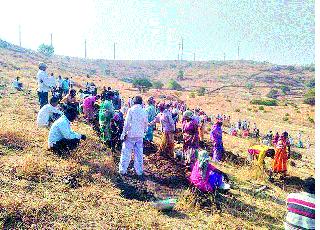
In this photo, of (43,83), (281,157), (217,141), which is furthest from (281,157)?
(43,83)

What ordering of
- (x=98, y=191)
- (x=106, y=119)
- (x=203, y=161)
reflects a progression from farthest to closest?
(x=106, y=119) → (x=203, y=161) → (x=98, y=191)

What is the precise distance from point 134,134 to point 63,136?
1.51 m

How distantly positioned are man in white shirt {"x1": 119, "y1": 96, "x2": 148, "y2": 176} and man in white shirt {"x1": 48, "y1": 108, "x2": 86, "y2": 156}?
0.94 m

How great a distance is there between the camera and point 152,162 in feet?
31.6

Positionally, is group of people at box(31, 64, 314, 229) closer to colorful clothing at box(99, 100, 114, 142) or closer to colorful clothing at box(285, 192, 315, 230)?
colorful clothing at box(99, 100, 114, 142)

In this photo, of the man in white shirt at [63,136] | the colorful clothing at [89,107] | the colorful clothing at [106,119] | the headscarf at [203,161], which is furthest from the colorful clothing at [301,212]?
the colorful clothing at [89,107]

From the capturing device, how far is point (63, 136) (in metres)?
8.14

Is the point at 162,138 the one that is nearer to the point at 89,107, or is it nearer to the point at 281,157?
the point at 281,157

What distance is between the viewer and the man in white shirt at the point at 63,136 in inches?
317

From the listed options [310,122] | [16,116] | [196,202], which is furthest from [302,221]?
[310,122]

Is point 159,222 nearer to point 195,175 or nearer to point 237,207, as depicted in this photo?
point 195,175

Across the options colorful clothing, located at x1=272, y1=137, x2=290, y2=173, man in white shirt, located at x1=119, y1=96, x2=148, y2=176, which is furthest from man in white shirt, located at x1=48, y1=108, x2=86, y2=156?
colorful clothing, located at x1=272, y1=137, x2=290, y2=173

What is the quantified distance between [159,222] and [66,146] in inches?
126

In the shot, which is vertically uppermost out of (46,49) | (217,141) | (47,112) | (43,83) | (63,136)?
(46,49)
